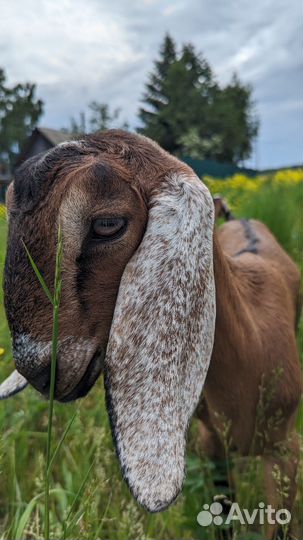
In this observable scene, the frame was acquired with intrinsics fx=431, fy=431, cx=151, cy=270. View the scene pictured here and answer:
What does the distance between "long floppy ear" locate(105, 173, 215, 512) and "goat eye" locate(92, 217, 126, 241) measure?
0.21 ft

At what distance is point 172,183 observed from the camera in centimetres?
103

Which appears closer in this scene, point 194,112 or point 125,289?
point 125,289

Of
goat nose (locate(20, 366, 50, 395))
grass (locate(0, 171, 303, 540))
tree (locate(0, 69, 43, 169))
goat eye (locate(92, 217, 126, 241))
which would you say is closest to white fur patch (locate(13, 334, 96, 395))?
goat nose (locate(20, 366, 50, 395))

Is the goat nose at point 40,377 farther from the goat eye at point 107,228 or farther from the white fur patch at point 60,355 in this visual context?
the goat eye at point 107,228

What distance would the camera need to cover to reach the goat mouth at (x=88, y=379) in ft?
3.36

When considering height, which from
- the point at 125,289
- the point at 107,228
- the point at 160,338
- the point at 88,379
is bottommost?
the point at 88,379

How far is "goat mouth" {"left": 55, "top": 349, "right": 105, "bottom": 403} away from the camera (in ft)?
3.36

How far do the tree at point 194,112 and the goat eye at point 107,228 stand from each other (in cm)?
67

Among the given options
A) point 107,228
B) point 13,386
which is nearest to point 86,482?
point 13,386

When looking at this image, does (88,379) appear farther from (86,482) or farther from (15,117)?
(15,117)

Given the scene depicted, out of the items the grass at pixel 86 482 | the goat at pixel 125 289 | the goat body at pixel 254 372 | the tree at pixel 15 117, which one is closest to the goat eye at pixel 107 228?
the goat at pixel 125 289

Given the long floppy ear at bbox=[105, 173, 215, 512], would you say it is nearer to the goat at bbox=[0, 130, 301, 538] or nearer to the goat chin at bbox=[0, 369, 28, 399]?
the goat at bbox=[0, 130, 301, 538]

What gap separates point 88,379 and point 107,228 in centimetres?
37

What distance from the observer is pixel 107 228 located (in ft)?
3.16
